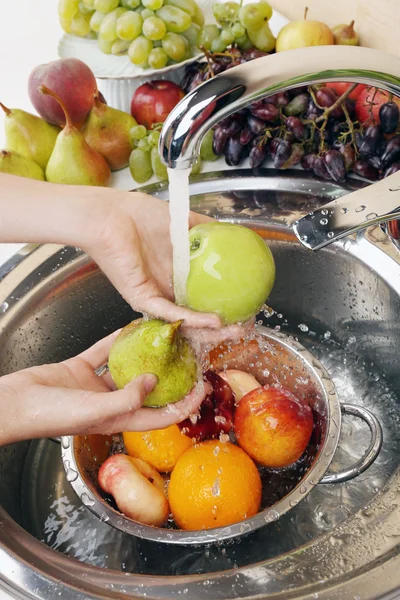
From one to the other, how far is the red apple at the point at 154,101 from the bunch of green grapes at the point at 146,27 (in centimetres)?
7

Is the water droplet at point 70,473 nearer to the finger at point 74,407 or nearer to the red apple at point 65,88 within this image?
the finger at point 74,407

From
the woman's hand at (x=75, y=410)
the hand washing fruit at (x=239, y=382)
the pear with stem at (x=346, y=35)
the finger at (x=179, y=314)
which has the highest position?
the pear with stem at (x=346, y=35)

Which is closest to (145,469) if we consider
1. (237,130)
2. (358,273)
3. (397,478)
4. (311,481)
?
(311,481)

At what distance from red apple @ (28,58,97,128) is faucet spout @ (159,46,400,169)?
2.66 ft

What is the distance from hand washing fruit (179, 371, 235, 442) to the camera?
973 mm

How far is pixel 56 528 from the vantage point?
0.97 metres

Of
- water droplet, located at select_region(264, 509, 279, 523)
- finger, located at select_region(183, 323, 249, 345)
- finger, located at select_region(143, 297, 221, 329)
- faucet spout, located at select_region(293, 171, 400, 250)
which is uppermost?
faucet spout, located at select_region(293, 171, 400, 250)

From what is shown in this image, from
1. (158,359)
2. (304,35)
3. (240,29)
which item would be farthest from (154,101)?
(158,359)

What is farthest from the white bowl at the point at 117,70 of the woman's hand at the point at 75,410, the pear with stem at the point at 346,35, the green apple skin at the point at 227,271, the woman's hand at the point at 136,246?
the woman's hand at the point at 75,410

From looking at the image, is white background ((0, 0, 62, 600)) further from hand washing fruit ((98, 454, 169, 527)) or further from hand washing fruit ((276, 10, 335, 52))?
hand washing fruit ((98, 454, 169, 527))

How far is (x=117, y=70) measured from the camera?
145 cm

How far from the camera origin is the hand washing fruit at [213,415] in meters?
0.97

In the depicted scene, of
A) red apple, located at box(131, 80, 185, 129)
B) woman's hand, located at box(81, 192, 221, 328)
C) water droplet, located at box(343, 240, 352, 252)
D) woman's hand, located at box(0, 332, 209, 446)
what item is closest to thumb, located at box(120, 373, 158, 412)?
woman's hand, located at box(0, 332, 209, 446)

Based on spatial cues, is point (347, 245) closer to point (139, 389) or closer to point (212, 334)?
point (212, 334)
